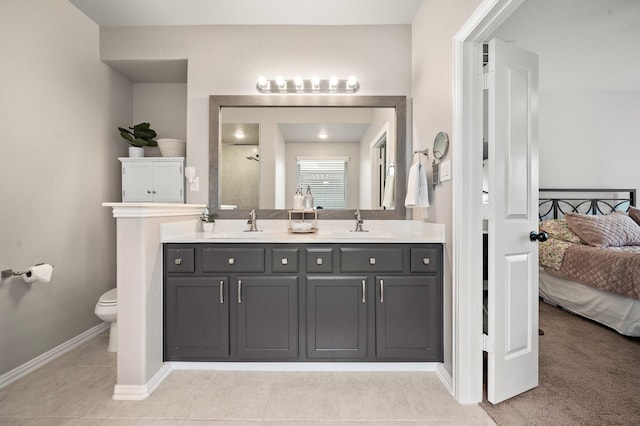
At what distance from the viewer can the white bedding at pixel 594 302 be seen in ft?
7.73

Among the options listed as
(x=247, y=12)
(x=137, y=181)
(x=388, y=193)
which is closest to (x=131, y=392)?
(x=137, y=181)

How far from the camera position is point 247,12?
2357 millimetres

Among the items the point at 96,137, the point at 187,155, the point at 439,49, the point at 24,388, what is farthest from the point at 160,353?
the point at 439,49

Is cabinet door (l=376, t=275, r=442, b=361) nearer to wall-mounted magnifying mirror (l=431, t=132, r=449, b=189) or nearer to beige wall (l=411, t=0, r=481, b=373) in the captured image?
beige wall (l=411, t=0, r=481, b=373)

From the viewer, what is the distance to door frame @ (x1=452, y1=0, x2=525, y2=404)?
5.27 ft

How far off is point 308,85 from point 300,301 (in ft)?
5.86

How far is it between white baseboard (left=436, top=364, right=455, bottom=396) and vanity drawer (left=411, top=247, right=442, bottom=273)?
62 centimetres

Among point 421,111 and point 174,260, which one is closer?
point 174,260

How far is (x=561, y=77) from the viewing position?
133 inches

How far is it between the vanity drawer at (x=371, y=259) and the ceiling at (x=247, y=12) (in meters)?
1.92

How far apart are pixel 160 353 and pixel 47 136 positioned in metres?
1.76

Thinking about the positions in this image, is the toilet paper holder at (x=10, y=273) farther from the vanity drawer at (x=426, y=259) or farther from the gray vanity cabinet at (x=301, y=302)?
the vanity drawer at (x=426, y=259)

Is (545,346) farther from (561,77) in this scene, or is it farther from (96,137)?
(96,137)

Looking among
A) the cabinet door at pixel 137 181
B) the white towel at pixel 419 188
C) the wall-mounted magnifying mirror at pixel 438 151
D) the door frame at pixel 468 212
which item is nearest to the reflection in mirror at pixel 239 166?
the cabinet door at pixel 137 181
